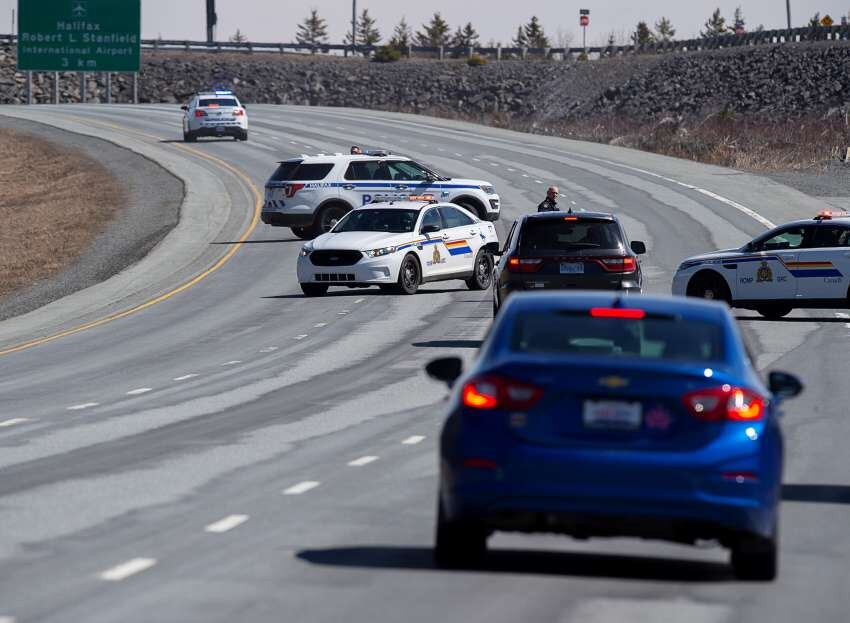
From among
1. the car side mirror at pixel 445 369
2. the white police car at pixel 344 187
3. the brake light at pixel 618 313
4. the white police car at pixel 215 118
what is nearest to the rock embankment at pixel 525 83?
the white police car at pixel 215 118

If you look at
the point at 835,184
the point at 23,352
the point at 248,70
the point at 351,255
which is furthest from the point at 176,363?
the point at 248,70

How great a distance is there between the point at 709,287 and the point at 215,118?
4564 centimetres

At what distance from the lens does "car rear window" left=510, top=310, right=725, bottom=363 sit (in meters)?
8.77

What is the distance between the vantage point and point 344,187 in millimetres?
39062

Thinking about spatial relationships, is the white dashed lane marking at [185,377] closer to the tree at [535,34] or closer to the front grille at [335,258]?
the front grille at [335,258]

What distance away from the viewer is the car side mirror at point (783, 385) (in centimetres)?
930

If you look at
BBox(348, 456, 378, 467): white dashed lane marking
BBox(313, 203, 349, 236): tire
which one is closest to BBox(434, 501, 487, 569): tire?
BBox(348, 456, 378, 467): white dashed lane marking

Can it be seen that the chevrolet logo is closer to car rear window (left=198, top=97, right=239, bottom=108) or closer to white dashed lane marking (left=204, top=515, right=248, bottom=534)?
white dashed lane marking (left=204, top=515, right=248, bottom=534)

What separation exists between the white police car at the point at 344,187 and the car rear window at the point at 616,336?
30.1 meters

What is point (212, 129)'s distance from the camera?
70938mm

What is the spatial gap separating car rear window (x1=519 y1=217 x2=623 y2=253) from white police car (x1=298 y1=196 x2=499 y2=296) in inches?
313

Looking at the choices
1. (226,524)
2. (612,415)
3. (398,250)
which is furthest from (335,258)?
(612,415)

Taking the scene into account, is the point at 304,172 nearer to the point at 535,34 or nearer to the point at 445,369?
the point at 445,369

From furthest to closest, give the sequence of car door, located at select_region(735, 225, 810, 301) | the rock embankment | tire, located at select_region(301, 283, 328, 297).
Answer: the rock embankment
tire, located at select_region(301, 283, 328, 297)
car door, located at select_region(735, 225, 810, 301)
